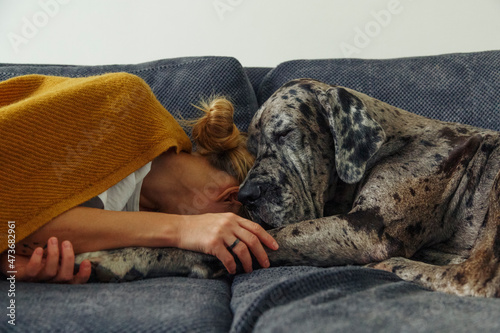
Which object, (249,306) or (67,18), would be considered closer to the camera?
(249,306)

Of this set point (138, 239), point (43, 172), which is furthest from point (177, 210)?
point (43, 172)

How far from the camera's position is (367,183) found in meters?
1.87

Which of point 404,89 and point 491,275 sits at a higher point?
point 404,89

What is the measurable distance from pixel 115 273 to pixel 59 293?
27 centimetres

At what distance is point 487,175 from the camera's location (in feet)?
6.23

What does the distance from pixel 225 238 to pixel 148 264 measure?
0.27 metres

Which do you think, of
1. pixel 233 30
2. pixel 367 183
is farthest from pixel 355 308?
pixel 233 30

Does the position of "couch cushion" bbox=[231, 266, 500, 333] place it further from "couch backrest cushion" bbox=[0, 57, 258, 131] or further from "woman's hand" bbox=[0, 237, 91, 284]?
"couch backrest cushion" bbox=[0, 57, 258, 131]

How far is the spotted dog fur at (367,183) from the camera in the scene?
1.68 m

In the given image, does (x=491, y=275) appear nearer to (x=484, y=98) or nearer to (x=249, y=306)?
(x=249, y=306)

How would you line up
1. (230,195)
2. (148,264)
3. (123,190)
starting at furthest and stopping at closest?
(230,195) < (123,190) < (148,264)

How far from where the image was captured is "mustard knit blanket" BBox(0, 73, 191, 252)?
5.09 feet

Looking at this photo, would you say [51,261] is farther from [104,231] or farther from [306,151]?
[306,151]

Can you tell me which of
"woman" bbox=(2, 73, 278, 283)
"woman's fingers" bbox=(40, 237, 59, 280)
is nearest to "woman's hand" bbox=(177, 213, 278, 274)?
"woman" bbox=(2, 73, 278, 283)
